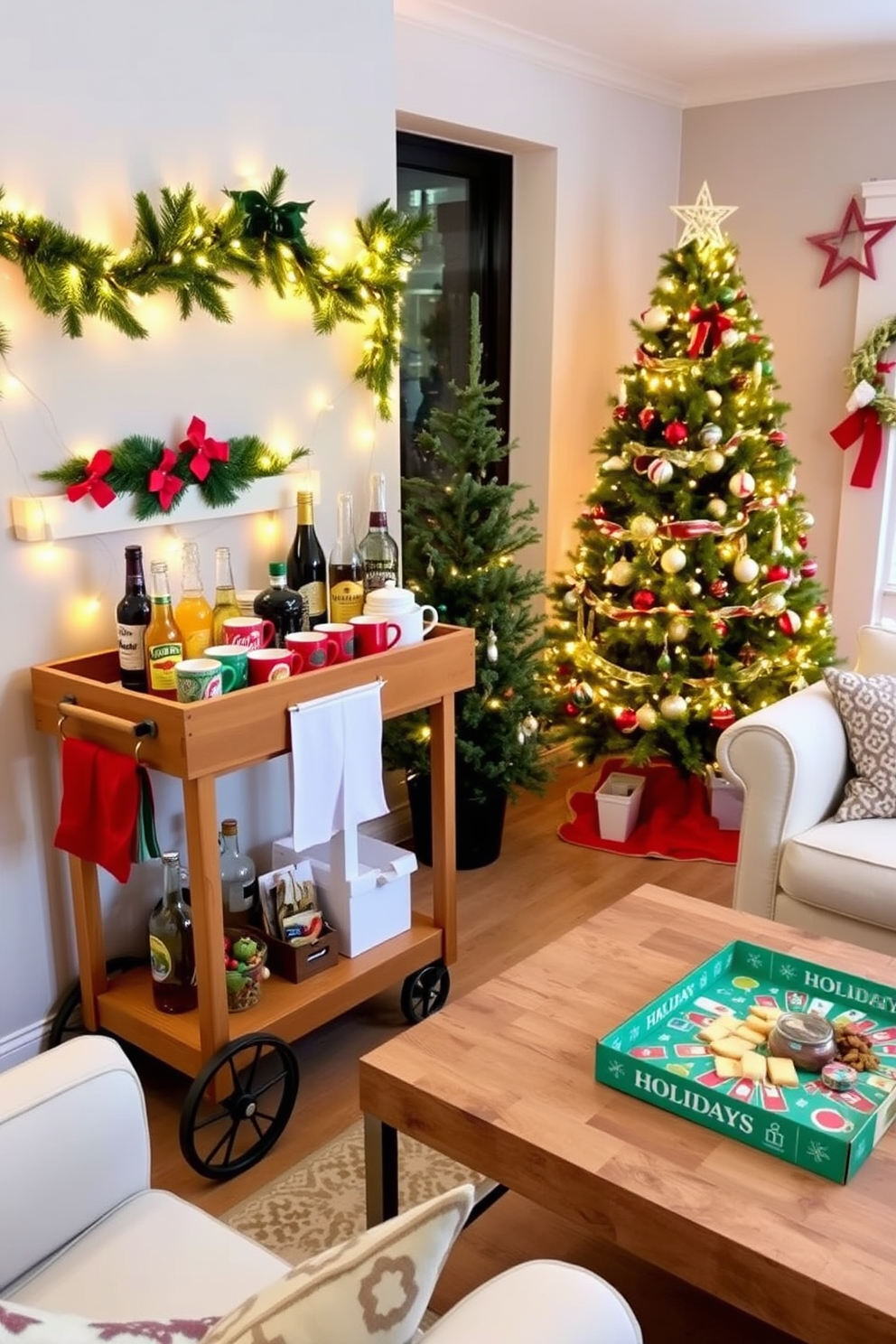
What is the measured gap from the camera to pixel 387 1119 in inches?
68.5

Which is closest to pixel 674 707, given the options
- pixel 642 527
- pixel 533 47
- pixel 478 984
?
pixel 642 527

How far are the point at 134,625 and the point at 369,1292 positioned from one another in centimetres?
162

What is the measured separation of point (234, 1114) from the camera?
88.7 inches

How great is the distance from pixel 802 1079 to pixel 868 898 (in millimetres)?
918

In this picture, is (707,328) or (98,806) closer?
(98,806)

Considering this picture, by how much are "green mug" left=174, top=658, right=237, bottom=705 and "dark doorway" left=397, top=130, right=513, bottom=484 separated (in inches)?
75.9

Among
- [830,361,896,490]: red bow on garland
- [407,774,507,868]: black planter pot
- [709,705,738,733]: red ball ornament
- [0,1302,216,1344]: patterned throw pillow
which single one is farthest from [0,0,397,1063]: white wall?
[830,361,896,490]: red bow on garland

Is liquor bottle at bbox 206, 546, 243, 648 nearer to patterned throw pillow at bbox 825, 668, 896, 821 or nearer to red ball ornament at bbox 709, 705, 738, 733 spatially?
patterned throw pillow at bbox 825, 668, 896, 821

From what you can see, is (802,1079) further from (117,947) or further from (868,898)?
(117,947)

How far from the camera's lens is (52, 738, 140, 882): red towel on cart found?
7.16ft

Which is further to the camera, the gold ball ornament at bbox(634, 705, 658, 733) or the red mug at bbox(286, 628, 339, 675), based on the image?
the gold ball ornament at bbox(634, 705, 658, 733)

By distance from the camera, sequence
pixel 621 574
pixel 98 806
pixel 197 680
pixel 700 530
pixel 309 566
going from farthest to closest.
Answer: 1. pixel 621 574
2. pixel 700 530
3. pixel 309 566
4. pixel 98 806
5. pixel 197 680

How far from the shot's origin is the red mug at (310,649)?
2375 mm

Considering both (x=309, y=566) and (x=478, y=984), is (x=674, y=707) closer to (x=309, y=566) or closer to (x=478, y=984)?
(x=478, y=984)
